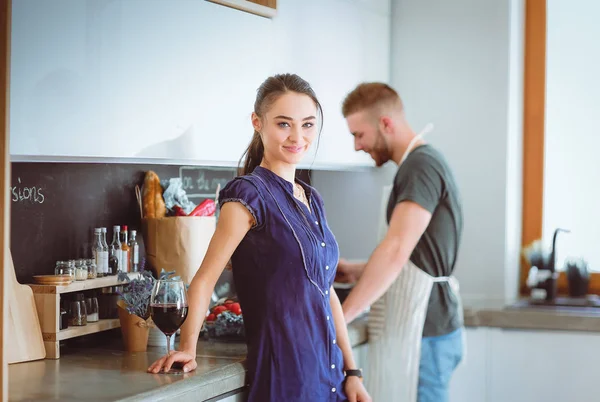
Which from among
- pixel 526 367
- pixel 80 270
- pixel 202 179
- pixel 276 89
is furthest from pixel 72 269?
pixel 526 367

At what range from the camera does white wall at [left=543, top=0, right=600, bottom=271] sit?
3344mm

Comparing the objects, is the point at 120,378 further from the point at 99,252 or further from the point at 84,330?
the point at 99,252

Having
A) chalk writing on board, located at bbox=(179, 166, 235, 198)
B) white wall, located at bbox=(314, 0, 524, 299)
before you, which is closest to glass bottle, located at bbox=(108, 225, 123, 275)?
chalk writing on board, located at bbox=(179, 166, 235, 198)

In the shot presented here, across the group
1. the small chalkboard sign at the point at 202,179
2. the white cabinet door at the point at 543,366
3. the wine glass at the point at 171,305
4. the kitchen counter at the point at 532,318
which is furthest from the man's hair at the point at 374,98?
the wine glass at the point at 171,305

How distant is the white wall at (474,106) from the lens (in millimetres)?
3232

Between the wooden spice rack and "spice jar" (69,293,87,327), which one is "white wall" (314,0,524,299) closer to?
"spice jar" (69,293,87,327)

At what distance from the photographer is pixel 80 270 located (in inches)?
83.0

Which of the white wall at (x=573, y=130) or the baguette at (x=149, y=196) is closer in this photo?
the baguette at (x=149, y=196)

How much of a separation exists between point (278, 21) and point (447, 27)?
3.36ft

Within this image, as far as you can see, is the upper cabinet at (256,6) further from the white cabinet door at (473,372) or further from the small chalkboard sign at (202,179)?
the white cabinet door at (473,372)

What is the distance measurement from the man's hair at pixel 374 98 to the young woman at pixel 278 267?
2.33ft

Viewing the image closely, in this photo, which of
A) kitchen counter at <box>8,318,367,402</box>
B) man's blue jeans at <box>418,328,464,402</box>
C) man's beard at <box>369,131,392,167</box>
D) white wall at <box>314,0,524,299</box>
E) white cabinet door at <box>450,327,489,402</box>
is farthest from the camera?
white wall at <box>314,0,524,299</box>

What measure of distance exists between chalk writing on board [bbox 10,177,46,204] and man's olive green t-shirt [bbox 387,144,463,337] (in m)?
0.99

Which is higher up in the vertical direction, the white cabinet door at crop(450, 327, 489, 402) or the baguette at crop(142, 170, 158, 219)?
the baguette at crop(142, 170, 158, 219)
